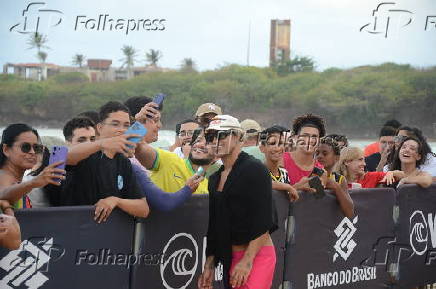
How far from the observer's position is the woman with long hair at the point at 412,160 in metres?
7.99

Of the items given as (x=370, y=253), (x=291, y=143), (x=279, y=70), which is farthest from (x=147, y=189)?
(x=279, y=70)

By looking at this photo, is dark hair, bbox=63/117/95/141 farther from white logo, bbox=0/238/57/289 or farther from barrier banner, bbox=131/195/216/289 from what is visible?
white logo, bbox=0/238/57/289

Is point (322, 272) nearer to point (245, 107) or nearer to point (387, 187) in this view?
point (387, 187)

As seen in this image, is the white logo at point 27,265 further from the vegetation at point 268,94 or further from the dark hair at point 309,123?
the vegetation at point 268,94

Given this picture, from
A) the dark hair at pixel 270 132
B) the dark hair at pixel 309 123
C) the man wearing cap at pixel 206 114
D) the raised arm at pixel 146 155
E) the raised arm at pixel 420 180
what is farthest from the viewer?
the raised arm at pixel 420 180

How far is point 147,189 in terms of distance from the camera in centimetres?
495

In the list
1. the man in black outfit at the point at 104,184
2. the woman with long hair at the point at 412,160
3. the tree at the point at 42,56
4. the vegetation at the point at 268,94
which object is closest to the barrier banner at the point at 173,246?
the man in black outfit at the point at 104,184

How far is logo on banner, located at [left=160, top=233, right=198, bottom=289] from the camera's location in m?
5.34

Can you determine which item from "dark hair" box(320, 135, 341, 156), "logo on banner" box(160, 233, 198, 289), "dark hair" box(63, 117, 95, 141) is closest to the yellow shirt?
"logo on banner" box(160, 233, 198, 289)

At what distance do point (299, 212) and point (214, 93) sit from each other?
48569mm

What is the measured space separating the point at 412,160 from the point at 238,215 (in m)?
4.17

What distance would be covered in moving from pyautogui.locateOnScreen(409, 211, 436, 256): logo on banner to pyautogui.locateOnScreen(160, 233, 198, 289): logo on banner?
3281mm

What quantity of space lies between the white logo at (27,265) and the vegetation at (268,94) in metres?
35.5

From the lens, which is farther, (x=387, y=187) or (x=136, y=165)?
(x=387, y=187)
